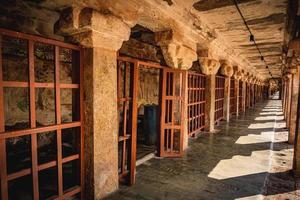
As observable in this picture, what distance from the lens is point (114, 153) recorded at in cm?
322

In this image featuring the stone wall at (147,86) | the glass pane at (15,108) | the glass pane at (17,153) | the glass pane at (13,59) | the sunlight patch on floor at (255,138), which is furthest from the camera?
the stone wall at (147,86)

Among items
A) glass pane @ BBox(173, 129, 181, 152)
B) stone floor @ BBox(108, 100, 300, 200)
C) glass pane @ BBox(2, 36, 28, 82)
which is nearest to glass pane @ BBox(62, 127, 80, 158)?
stone floor @ BBox(108, 100, 300, 200)

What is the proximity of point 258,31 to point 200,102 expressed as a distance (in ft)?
9.09

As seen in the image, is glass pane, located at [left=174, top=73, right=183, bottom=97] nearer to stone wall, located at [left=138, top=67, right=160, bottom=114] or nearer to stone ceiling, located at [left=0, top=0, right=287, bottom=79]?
stone ceiling, located at [left=0, top=0, right=287, bottom=79]

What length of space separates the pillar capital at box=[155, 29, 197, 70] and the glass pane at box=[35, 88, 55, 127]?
9.16 ft

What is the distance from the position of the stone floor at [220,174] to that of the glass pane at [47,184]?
930 millimetres

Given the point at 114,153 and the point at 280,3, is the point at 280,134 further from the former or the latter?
the point at 114,153

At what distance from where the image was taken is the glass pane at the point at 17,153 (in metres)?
3.88

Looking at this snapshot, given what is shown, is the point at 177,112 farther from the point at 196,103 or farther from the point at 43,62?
the point at 43,62

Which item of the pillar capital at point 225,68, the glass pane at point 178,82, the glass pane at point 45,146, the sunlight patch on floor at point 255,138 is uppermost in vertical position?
the pillar capital at point 225,68

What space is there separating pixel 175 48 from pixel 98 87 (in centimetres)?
230

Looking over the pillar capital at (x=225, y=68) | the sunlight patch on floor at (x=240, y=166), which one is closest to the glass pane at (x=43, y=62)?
the sunlight patch on floor at (x=240, y=166)

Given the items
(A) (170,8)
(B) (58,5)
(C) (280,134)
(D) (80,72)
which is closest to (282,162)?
(C) (280,134)

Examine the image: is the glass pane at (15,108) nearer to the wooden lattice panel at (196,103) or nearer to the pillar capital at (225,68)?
the wooden lattice panel at (196,103)
